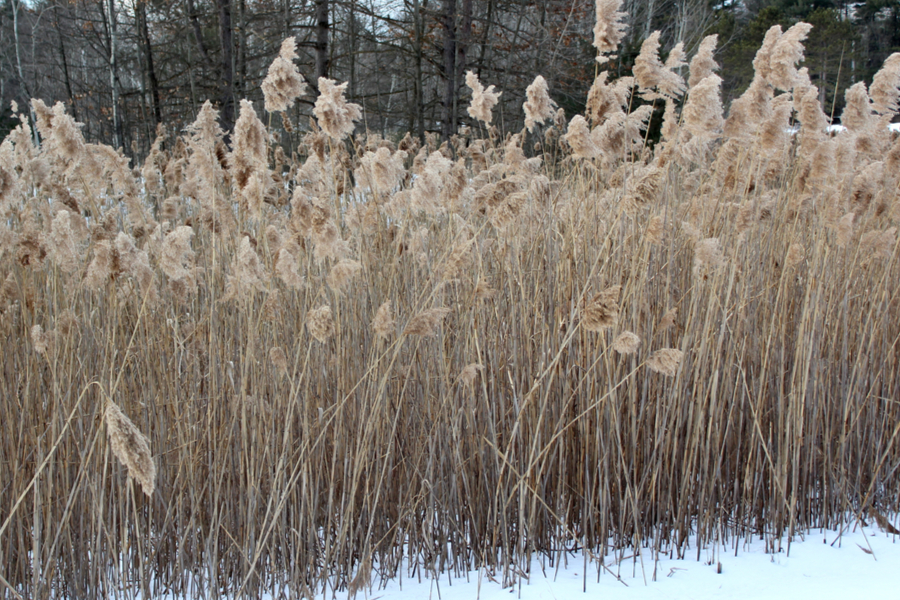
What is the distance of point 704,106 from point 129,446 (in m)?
1.54

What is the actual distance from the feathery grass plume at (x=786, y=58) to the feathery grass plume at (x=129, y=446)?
1.79m

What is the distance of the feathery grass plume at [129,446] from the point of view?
1.09 m

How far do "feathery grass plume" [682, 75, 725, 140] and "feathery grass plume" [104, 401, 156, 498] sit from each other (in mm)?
1514

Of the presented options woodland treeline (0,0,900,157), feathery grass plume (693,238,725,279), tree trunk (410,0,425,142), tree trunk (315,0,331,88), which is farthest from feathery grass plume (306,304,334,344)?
tree trunk (410,0,425,142)

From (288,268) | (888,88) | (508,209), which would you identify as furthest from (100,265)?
(888,88)

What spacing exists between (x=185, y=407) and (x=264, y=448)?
25 cm

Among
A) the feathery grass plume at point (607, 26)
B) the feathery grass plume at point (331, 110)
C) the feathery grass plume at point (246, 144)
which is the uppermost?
the feathery grass plume at point (607, 26)

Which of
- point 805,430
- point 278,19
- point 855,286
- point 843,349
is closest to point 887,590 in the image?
point 805,430

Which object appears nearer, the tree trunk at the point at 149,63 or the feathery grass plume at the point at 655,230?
the feathery grass plume at the point at 655,230

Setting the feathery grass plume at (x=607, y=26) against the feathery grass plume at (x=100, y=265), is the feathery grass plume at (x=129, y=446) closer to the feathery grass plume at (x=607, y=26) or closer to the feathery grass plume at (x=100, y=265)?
the feathery grass plume at (x=100, y=265)

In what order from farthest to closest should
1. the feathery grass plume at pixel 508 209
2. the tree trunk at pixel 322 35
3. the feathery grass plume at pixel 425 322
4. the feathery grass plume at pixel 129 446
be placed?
the tree trunk at pixel 322 35, the feathery grass plume at pixel 508 209, the feathery grass plume at pixel 425 322, the feathery grass plume at pixel 129 446

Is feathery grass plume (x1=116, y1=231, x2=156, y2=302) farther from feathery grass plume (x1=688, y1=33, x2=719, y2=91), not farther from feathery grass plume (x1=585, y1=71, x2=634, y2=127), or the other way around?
feathery grass plume (x1=688, y1=33, x2=719, y2=91)

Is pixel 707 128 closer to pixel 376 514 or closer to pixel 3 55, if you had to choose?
pixel 376 514

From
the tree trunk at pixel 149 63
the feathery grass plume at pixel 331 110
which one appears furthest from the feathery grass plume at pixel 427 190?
the tree trunk at pixel 149 63
